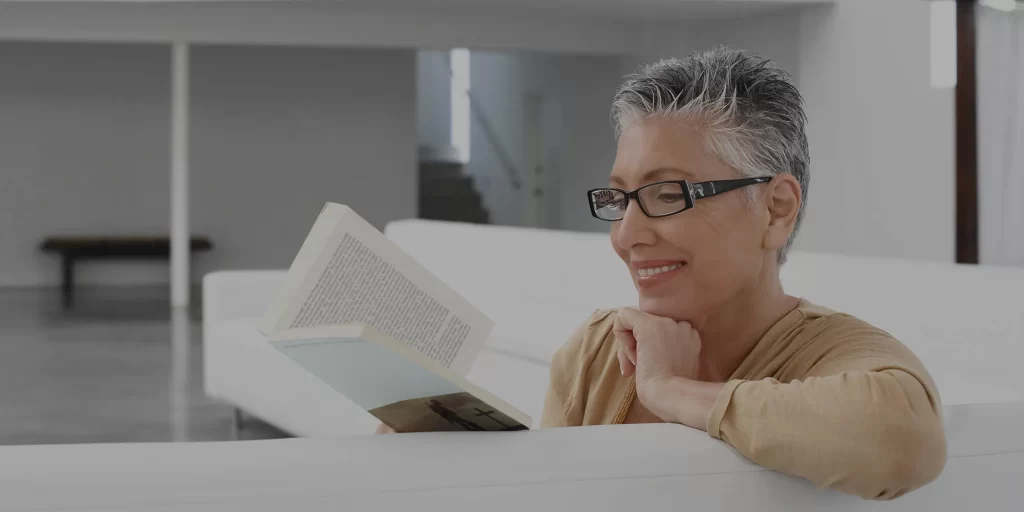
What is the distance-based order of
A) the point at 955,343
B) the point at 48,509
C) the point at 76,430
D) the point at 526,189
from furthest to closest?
1. the point at 526,189
2. the point at 76,430
3. the point at 955,343
4. the point at 48,509

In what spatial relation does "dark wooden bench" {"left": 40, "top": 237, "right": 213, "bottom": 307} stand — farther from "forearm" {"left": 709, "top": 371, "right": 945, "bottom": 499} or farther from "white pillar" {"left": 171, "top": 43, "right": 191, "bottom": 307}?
"forearm" {"left": 709, "top": 371, "right": 945, "bottom": 499}

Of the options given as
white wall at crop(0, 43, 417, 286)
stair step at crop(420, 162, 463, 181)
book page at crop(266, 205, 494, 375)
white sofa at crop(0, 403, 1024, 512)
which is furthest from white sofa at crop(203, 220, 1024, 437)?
stair step at crop(420, 162, 463, 181)

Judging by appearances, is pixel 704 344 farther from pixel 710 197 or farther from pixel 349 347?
pixel 349 347

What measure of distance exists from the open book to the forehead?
0.27m

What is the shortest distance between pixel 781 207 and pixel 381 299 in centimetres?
48

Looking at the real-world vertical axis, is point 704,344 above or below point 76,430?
above

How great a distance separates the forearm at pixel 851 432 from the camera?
42.5 inches

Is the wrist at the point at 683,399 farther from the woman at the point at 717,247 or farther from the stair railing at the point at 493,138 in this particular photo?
the stair railing at the point at 493,138

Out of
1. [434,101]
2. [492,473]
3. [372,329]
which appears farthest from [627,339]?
[434,101]

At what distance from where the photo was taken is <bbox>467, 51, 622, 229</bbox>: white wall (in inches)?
514

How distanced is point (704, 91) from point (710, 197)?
0.12 meters

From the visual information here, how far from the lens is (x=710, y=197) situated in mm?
1308

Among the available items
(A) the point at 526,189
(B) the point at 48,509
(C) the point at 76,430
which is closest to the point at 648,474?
(B) the point at 48,509

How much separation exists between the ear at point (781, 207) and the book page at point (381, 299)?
0.35 m
